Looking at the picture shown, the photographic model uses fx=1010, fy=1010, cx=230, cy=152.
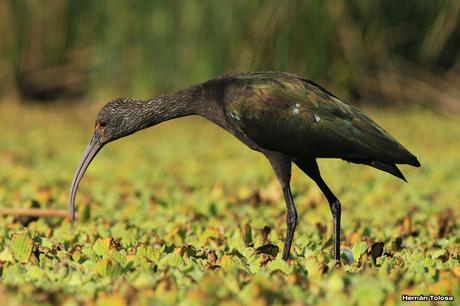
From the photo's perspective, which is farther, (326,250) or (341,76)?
(341,76)

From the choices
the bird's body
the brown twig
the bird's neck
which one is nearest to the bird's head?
the bird's neck

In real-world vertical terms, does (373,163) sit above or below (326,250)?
above

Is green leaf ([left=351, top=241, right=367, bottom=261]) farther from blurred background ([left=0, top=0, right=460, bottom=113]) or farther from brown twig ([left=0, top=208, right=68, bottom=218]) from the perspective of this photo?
blurred background ([left=0, top=0, right=460, bottom=113])

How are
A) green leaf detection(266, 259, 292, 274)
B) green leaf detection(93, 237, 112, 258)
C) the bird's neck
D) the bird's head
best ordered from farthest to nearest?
the bird's head
the bird's neck
green leaf detection(93, 237, 112, 258)
green leaf detection(266, 259, 292, 274)

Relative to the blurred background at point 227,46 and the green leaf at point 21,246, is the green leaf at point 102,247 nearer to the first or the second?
the green leaf at point 21,246

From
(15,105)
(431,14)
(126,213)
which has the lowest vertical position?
(126,213)

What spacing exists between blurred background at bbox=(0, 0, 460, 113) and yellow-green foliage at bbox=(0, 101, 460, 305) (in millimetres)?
999

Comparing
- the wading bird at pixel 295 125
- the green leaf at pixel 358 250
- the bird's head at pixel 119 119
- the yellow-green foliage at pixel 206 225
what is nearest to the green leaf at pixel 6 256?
the yellow-green foliage at pixel 206 225

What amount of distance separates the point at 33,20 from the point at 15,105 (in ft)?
3.46

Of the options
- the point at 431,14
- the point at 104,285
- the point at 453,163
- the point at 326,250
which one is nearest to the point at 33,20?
the point at 431,14

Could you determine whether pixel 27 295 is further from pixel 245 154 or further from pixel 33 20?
pixel 33 20

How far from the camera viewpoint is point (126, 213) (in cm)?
559

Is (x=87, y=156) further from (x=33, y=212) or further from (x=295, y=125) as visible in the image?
(x=295, y=125)

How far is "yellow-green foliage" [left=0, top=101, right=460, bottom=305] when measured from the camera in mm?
3113
